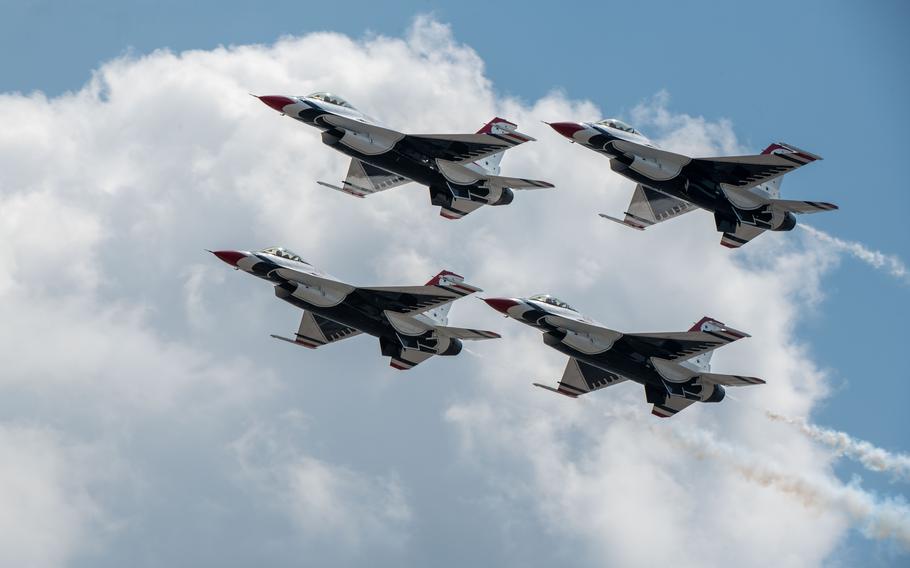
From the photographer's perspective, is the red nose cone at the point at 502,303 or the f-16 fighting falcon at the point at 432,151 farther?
the f-16 fighting falcon at the point at 432,151

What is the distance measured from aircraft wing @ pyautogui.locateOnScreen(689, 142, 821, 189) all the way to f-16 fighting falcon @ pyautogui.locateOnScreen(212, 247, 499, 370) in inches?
638

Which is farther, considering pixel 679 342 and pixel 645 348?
pixel 645 348

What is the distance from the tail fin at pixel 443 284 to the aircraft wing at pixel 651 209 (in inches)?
598

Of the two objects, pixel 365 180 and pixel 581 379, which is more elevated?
pixel 365 180

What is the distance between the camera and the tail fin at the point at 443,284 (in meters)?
107

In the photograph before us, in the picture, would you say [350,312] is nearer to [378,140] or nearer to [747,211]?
[378,140]

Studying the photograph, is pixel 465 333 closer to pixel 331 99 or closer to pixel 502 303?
pixel 502 303

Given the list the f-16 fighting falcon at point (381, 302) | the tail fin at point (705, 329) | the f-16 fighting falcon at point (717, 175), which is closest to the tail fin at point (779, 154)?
the f-16 fighting falcon at point (717, 175)

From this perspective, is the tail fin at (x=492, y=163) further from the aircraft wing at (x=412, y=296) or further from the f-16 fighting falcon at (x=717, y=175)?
the aircraft wing at (x=412, y=296)

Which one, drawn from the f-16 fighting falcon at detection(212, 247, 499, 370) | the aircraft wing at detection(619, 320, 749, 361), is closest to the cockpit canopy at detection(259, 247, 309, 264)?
the f-16 fighting falcon at detection(212, 247, 499, 370)

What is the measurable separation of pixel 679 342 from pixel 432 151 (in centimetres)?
1747

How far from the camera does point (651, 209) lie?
388 feet

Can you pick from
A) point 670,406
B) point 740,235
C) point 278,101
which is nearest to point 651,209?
point 740,235

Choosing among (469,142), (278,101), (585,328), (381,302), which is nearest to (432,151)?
(469,142)
